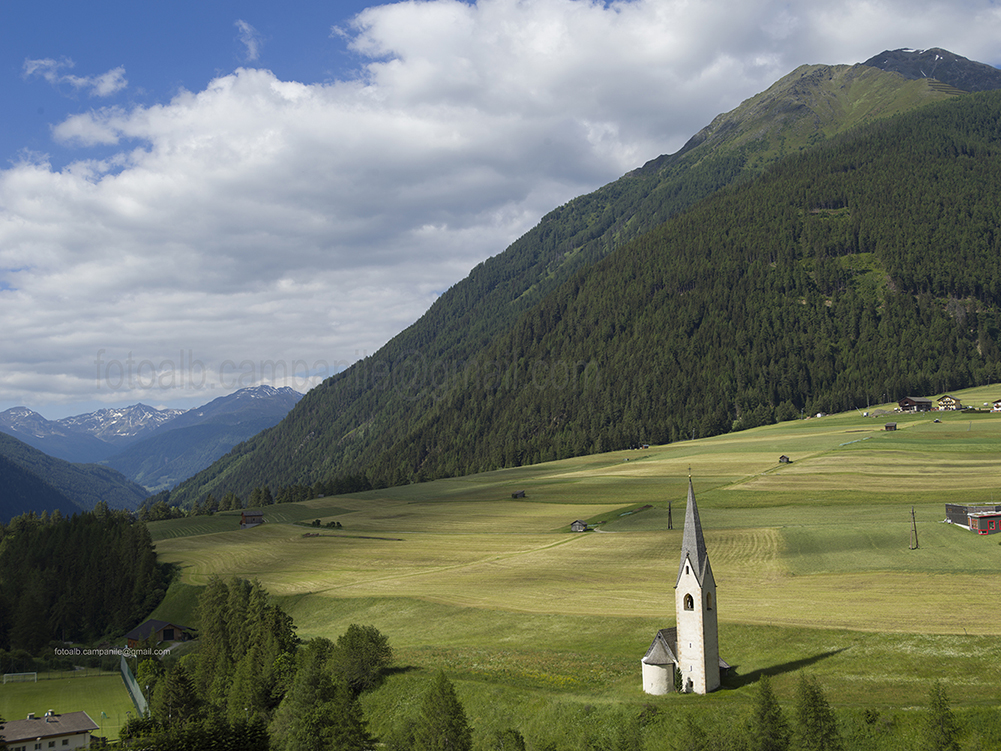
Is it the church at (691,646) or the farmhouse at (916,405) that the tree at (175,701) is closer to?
the church at (691,646)

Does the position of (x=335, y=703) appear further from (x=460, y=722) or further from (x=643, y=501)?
(x=643, y=501)

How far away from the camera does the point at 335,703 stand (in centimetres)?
4925

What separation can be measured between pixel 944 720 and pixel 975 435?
4598 inches

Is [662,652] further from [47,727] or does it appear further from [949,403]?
[949,403]

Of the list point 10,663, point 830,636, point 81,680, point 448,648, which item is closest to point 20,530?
point 10,663

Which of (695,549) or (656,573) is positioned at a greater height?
(695,549)

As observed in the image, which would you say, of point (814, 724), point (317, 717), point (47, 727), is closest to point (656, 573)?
point (317, 717)

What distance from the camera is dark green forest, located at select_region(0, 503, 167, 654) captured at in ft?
343

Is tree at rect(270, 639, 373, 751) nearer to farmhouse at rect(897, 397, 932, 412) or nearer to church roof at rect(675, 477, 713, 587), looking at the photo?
church roof at rect(675, 477, 713, 587)

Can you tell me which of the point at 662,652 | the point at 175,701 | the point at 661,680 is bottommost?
the point at 175,701

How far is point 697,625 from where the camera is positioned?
4409 centimetres

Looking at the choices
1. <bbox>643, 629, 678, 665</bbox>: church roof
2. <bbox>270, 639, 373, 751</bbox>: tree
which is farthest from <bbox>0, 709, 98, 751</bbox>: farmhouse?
<bbox>643, 629, 678, 665</bbox>: church roof

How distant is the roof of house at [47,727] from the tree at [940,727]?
62.0m

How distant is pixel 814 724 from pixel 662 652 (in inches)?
408
